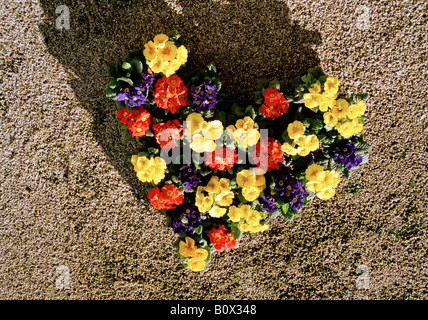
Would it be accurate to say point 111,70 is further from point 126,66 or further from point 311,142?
point 311,142

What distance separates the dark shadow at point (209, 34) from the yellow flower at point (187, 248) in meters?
1.37

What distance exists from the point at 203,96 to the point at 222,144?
42 centimetres

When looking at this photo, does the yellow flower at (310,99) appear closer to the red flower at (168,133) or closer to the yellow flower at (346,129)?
the yellow flower at (346,129)

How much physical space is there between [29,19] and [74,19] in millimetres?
457

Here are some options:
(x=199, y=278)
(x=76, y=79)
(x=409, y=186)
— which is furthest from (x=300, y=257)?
(x=76, y=79)

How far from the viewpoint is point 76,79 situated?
108 inches

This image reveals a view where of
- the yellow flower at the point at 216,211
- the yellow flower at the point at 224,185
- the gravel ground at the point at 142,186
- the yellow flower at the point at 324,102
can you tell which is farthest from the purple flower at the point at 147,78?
the yellow flower at the point at 324,102

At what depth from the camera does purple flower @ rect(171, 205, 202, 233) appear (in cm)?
230

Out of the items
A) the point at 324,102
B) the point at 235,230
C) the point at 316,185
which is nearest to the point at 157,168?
the point at 235,230

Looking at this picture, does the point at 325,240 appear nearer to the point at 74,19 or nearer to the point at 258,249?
the point at 258,249

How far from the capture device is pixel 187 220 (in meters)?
2.31

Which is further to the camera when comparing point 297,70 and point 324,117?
point 297,70

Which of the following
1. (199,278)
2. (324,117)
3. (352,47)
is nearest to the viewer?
(324,117)
